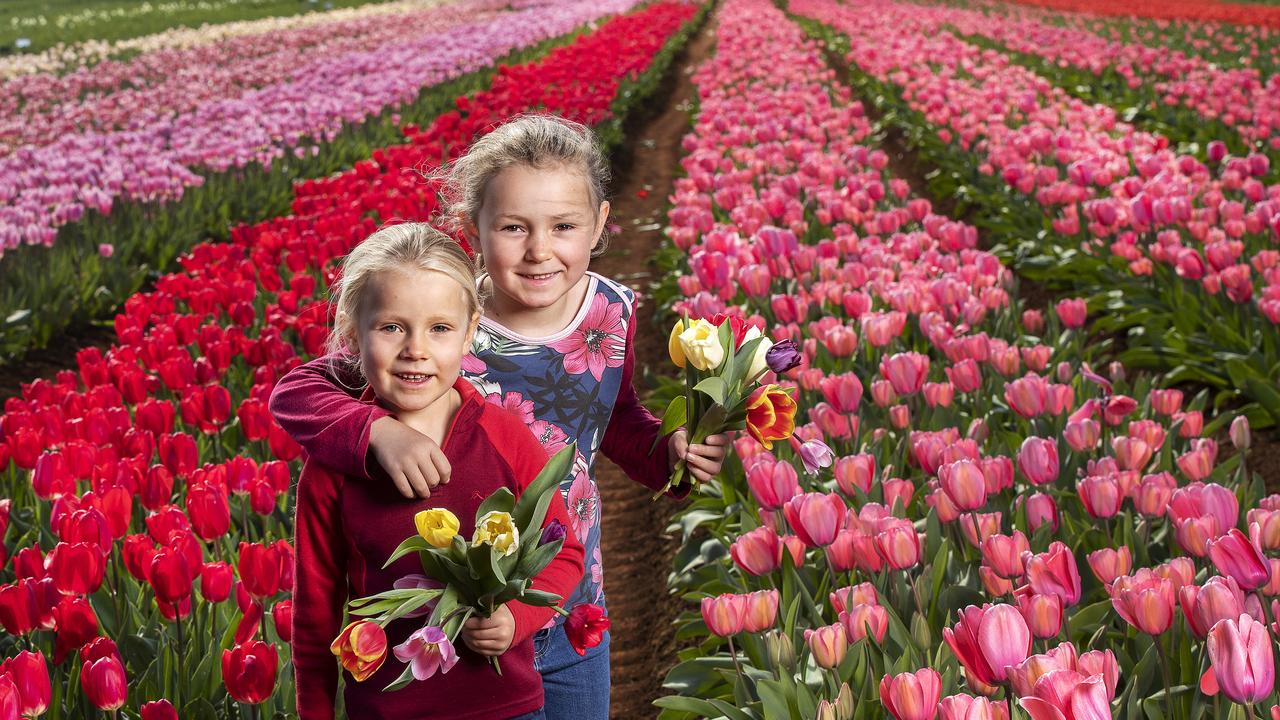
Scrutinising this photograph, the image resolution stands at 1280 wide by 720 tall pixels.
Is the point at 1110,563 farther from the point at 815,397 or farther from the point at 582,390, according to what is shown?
the point at 815,397

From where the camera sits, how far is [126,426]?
3.35 m

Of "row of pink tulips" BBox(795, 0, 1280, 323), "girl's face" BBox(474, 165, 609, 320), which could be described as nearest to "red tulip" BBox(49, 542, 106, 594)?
"girl's face" BBox(474, 165, 609, 320)

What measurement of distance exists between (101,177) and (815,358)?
18.5 ft

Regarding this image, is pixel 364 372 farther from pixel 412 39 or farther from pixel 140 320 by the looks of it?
pixel 412 39

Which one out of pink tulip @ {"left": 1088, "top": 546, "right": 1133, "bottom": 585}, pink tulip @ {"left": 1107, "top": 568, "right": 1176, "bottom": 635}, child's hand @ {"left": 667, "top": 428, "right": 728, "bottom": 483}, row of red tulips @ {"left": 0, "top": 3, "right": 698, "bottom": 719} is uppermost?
child's hand @ {"left": 667, "top": 428, "right": 728, "bottom": 483}

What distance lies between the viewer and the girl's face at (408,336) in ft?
5.57

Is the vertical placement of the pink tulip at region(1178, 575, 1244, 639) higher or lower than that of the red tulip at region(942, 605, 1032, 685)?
lower

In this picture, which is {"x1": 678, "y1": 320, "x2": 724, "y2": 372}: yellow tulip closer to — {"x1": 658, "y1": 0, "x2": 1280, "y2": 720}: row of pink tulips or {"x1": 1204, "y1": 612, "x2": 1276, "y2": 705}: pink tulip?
{"x1": 658, "y1": 0, "x2": 1280, "y2": 720}: row of pink tulips

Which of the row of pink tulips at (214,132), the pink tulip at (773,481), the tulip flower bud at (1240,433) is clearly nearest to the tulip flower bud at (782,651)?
the pink tulip at (773,481)

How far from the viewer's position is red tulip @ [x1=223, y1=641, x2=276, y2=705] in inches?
81.6

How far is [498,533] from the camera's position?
1.47m

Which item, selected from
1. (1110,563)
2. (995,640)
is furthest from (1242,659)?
(1110,563)

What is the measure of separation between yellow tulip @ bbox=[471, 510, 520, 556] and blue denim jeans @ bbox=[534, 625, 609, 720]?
0.60 metres

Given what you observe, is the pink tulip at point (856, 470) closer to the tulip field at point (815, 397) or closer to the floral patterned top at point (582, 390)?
the tulip field at point (815, 397)
